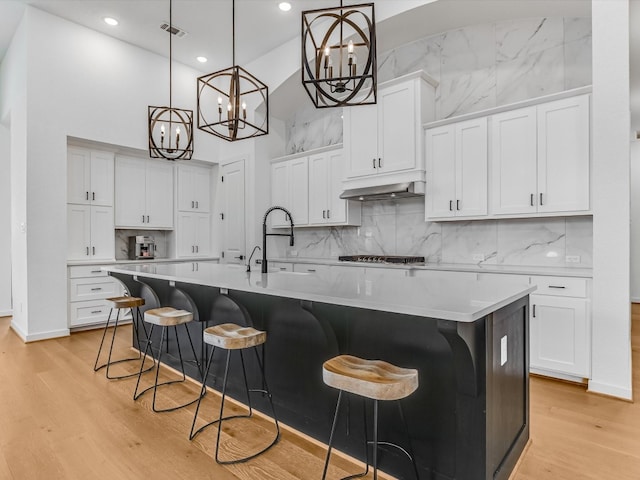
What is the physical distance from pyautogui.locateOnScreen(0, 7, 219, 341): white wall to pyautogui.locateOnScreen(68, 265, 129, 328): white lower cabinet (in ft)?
0.39

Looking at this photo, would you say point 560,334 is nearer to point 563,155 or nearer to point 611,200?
point 611,200

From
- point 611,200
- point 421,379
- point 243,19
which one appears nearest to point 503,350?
point 421,379

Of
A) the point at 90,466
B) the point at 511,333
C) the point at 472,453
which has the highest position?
the point at 511,333

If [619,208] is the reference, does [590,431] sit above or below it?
below

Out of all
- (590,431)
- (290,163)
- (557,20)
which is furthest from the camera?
(290,163)

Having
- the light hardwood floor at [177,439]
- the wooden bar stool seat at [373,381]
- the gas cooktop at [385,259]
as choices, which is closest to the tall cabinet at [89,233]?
the light hardwood floor at [177,439]

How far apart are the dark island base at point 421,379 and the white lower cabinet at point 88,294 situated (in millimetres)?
3389

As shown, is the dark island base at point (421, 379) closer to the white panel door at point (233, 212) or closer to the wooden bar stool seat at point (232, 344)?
the wooden bar stool seat at point (232, 344)

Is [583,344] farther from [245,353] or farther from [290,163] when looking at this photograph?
[290,163]

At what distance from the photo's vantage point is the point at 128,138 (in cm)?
535

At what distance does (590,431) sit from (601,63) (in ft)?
8.59

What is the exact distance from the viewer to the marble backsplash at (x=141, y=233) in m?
5.85

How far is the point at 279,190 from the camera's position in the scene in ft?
19.5

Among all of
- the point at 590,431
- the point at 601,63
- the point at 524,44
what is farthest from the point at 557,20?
the point at 590,431
